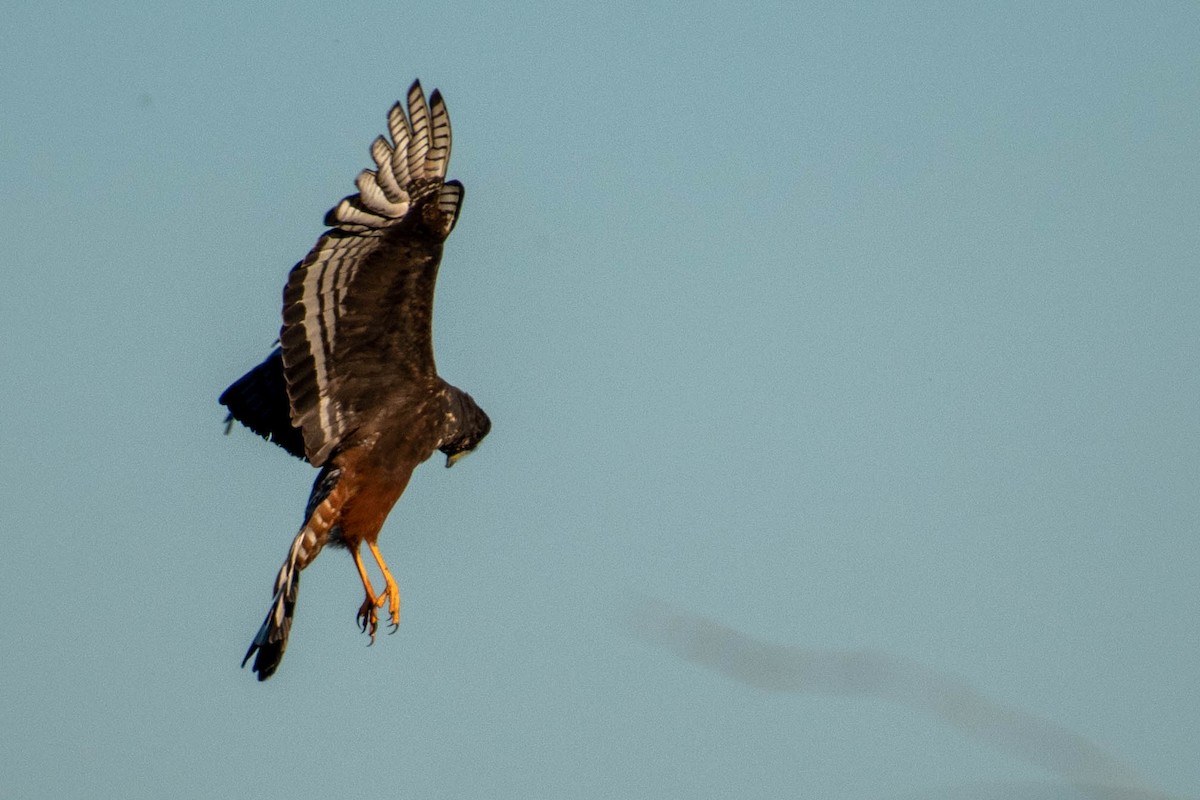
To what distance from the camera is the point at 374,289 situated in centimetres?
1221

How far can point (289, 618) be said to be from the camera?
12.3m

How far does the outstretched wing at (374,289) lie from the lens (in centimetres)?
1178

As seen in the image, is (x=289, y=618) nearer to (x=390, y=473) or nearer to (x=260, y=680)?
(x=260, y=680)

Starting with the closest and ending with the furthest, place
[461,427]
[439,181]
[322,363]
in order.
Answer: [439,181]
[322,363]
[461,427]

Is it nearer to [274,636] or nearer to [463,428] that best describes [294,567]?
[274,636]

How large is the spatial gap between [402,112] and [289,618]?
3083 mm

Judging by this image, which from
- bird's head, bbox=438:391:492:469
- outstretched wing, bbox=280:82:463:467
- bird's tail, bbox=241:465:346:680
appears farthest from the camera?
bird's head, bbox=438:391:492:469

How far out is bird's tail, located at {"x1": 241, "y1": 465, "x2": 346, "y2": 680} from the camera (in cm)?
1227

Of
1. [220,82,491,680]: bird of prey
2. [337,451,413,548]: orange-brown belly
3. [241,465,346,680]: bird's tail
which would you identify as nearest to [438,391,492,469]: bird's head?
[220,82,491,680]: bird of prey

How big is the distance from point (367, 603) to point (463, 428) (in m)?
1.33

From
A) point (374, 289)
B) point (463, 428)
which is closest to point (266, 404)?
point (463, 428)

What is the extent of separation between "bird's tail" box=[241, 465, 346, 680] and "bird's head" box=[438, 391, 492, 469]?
3.16 ft

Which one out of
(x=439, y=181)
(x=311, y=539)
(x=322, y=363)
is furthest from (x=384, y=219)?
(x=311, y=539)

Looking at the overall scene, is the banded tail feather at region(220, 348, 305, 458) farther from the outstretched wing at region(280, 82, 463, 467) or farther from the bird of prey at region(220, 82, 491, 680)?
the outstretched wing at region(280, 82, 463, 467)
